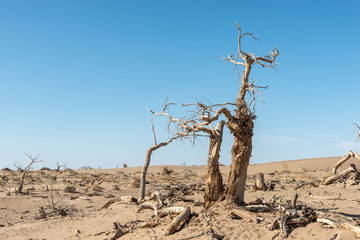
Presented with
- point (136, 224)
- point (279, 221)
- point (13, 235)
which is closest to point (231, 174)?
point (279, 221)

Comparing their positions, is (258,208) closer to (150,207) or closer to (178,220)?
(178,220)

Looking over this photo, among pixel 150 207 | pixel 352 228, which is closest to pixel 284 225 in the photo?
pixel 352 228

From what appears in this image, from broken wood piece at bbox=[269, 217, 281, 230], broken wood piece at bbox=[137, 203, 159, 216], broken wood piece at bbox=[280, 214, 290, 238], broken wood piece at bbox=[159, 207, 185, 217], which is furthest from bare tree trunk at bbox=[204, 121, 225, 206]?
broken wood piece at bbox=[280, 214, 290, 238]

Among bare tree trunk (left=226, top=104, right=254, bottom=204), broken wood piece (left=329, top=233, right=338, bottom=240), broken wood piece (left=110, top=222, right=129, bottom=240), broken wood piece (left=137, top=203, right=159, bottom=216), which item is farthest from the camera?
broken wood piece (left=137, top=203, right=159, bottom=216)

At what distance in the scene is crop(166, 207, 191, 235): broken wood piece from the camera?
752 cm

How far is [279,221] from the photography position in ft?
22.6

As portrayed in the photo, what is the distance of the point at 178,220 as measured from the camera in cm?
765

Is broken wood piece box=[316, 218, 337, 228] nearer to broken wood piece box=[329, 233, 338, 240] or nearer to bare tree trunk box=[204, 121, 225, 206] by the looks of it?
broken wood piece box=[329, 233, 338, 240]

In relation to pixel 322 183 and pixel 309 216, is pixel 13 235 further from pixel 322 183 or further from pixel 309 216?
pixel 322 183

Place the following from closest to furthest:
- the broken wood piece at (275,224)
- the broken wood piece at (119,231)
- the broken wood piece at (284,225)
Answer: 1. the broken wood piece at (284,225)
2. the broken wood piece at (275,224)
3. the broken wood piece at (119,231)

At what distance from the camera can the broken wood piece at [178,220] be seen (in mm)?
7522

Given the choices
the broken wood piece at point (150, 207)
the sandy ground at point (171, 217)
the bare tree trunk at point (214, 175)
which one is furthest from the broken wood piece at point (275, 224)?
the broken wood piece at point (150, 207)

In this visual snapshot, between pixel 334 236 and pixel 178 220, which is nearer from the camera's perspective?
pixel 334 236

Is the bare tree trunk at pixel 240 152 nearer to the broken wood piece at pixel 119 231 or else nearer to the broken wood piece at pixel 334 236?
the broken wood piece at pixel 334 236
